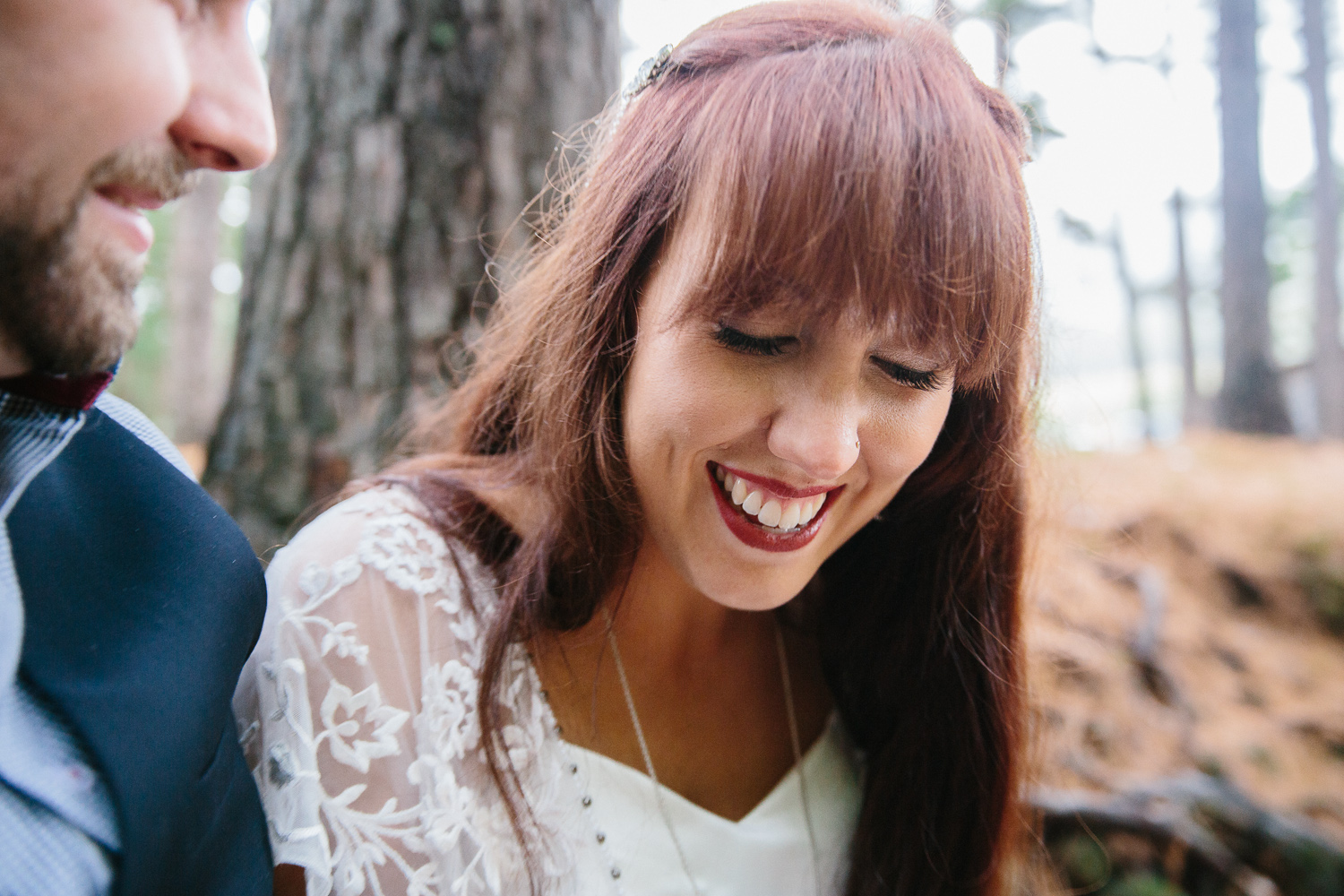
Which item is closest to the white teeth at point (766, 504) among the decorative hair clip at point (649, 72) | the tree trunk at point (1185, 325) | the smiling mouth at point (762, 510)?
the smiling mouth at point (762, 510)

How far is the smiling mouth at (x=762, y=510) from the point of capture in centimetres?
134

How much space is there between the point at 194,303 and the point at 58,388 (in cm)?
778

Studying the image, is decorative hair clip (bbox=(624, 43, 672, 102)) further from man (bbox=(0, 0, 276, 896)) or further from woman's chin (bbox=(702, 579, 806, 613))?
woman's chin (bbox=(702, 579, 806, 613))

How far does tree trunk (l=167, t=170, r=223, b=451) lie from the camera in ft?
24.1

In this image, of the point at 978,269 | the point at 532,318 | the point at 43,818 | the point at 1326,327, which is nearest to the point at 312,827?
the point at 43,818

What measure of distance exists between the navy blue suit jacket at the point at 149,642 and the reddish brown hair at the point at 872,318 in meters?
0.39

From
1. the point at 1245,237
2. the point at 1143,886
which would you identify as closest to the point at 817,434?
the point at 1143,886

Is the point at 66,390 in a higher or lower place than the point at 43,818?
higher

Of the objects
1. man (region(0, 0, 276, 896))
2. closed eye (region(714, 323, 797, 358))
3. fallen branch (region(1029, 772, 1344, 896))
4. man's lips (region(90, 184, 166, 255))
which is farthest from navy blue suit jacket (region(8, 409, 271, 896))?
fallen branch (region(1029, 772, 1344, 896))

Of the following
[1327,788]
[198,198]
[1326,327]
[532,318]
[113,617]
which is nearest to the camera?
[113,617]

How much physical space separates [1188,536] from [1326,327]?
221 inches

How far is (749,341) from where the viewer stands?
124 centimetres

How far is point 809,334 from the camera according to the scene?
1.22 meters

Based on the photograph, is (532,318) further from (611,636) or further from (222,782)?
(222,782)
